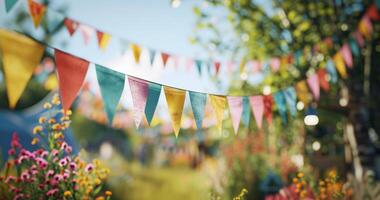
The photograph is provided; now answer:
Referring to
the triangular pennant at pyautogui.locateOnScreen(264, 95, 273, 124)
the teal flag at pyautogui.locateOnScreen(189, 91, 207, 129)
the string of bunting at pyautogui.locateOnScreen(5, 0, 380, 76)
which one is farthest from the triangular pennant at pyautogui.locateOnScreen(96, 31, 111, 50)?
the teal flag at pyautogui.locateOnScreen(189, 91, 207, 129)

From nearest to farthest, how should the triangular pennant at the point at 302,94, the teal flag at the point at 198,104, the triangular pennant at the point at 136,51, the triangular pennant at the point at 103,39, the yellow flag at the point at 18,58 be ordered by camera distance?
the yellow flag at the point at 18,58 → the teal flag at the point at 198,104 → the triangular pennant at the point at 302,94 → the triangular pennant at the point at 103,39 → the triangular pennant at the point at 136,51

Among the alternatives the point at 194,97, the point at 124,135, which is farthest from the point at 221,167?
the point at 124,135

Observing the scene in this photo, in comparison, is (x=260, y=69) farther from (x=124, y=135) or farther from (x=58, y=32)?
(x=124, y=135)

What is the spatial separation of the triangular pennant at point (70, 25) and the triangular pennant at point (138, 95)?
4103mm

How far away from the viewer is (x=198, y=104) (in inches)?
177

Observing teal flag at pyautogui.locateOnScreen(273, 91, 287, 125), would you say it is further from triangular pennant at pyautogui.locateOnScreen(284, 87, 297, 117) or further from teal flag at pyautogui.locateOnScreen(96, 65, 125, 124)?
teal flag at pyautogui.locateOnScreen(96, 65, 125, 124)

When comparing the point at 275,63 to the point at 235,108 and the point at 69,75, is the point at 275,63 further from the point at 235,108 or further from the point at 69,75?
the point at 69,75

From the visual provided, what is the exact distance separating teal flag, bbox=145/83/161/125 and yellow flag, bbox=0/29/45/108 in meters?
1.03

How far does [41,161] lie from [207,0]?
6.19 metres

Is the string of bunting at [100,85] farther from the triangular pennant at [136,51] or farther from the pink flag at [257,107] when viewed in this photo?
the triangular pennant at [136,51]

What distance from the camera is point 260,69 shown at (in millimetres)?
10906

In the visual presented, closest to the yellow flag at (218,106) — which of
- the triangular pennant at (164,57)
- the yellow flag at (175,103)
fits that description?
the yellow flag at (175,103)

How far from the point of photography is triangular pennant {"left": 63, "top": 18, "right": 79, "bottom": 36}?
7528mm

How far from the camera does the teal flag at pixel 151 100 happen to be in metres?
3.89
